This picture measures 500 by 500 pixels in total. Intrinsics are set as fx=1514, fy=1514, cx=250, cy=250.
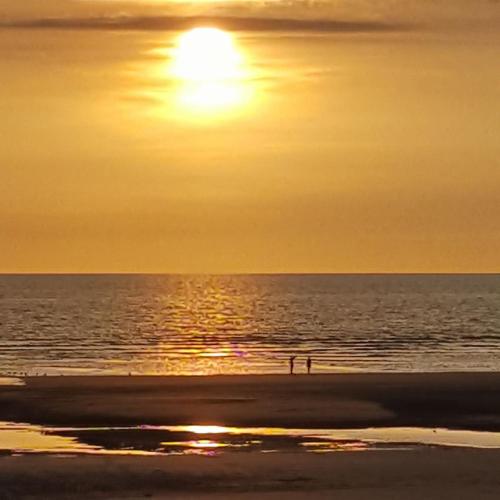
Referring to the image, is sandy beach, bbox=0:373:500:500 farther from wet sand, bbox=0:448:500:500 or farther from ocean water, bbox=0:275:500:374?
ocean water, bbox=0:275:500:374

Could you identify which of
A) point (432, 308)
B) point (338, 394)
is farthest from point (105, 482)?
point (432, 308)

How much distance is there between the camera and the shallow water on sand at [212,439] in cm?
3478

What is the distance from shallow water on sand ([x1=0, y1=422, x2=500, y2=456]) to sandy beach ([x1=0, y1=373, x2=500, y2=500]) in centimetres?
106

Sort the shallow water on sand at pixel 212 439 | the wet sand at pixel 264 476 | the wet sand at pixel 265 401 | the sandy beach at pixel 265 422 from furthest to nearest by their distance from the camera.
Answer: the wet sand at pixel 265 401, the shallow water on sand at pixel 212 439, the sandy beach at pixel 265 422, the wet sand at pixel 264 476

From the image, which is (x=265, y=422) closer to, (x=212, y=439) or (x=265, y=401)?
(x=212, y=439)

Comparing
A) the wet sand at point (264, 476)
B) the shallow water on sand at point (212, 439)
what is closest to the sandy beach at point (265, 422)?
the wet sand at point (264, 476)

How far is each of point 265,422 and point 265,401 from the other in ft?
17.7

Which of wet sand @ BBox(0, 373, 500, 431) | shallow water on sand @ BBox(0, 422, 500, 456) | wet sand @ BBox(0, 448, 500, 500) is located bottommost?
wet sand @ BBox(0, 448, 500, 500)

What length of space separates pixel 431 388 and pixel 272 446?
16590 millimetres

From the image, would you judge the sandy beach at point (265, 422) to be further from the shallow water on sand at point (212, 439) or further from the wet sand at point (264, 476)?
the shallow water on sand at point (212, 439)

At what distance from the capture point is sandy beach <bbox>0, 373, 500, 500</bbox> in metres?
28.4

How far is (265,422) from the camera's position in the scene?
40656mm

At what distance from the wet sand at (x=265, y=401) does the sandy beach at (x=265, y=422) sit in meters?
0.04

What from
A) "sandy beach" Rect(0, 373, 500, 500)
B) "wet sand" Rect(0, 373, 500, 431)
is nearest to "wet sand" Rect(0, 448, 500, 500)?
"sandy beach" Rect(0, 373, 500, 500)
